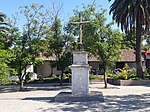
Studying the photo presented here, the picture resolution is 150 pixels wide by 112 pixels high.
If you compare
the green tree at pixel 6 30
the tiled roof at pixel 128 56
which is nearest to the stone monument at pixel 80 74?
the green tree at pixel 6 30

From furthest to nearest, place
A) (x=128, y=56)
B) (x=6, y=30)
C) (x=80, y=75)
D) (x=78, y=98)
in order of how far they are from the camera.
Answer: (x=128, y=56), (x=6, y=30), (x=80, y=75), (x=78, y=98)

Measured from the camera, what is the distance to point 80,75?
17406mm

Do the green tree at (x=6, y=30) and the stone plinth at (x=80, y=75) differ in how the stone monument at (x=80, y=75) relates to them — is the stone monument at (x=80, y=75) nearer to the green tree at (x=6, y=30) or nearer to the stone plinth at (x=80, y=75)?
the stone plinth at (x=80, y=75)

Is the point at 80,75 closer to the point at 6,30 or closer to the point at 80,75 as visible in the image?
the point at 80,75

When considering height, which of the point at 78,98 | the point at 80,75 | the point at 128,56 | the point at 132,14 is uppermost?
the point at 132,14

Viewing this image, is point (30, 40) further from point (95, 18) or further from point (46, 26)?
point (95, 18)

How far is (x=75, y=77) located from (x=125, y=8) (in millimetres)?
13704

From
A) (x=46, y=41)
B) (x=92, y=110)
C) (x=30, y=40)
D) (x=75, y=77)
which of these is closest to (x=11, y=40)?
(x=30, y=40)

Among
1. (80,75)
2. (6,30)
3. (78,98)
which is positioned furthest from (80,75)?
(6,30)

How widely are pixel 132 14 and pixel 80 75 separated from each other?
1419 cm

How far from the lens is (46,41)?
2794 centimetres

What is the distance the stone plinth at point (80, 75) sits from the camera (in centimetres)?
1733

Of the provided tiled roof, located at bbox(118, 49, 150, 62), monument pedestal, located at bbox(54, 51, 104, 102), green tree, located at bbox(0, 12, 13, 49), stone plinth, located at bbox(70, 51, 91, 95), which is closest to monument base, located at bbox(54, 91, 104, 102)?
monument pedestal, located at bbox(54, 51, 104, 102)

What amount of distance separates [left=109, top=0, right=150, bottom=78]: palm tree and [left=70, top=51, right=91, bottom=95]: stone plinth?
39.4 ft
